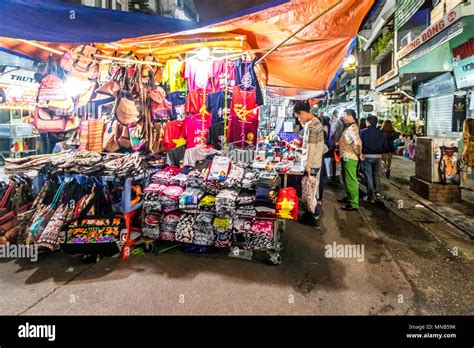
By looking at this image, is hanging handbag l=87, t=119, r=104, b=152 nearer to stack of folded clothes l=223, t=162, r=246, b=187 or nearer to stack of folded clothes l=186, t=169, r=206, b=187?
stack of folded clothes l=186, t=169, r=206, b=187

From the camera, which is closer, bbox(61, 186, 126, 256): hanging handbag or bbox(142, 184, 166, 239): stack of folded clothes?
bbox(61, 186, 126, 256): hanging handbag

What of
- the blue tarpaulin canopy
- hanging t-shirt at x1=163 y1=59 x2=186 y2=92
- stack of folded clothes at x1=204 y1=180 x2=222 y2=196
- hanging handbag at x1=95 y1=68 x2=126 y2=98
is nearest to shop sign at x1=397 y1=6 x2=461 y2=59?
the blue tarpaulin canopy

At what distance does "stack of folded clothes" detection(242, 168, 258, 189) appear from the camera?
14.4 ft

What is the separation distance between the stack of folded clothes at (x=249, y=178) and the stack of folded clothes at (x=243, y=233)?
52 cm

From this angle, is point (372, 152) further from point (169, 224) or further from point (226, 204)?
point (169, 224)

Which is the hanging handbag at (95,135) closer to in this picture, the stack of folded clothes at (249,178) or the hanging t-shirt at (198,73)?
the hanging t-shirt at (198,73)

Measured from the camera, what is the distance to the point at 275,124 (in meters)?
13.8

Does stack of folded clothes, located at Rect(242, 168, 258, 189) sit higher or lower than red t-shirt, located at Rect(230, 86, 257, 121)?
lower

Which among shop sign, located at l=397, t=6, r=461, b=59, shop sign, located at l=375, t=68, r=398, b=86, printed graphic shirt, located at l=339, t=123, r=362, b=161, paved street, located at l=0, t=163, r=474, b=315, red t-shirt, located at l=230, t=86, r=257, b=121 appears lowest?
paved street, located at l=0, t=163, r=474, b=315

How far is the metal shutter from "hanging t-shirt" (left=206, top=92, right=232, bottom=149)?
12.1 meters

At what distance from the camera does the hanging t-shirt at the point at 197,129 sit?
500 centimetres

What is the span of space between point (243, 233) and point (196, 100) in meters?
2.42

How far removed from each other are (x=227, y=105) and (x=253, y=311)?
3.21 metres

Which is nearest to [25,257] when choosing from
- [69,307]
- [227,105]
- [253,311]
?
[69,307]
